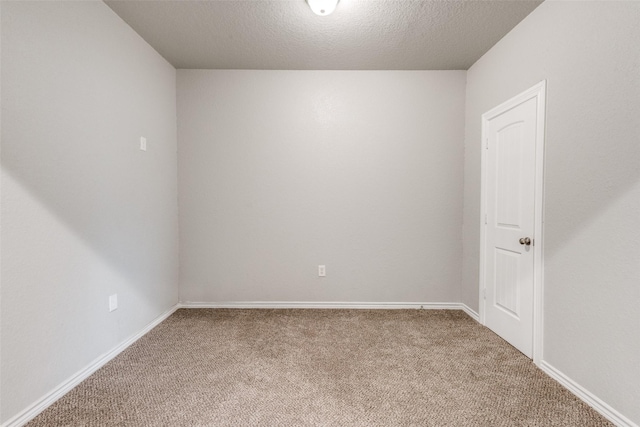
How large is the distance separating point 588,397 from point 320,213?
2.47m

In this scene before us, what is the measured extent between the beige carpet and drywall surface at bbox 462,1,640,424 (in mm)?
310

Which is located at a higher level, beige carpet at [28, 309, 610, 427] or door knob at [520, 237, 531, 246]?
door knob at [520, 237, 531, 246]

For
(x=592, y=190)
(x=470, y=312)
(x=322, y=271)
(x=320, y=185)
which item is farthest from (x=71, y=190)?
(x=470, y=312)

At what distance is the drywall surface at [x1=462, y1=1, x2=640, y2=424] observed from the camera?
5.10 feet

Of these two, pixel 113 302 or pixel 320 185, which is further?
pixel 320 185

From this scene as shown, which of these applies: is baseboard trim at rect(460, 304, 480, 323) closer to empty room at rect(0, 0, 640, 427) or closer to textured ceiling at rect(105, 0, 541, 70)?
empty room at rect(0, 0, 640, 427)

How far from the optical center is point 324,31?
253 cm

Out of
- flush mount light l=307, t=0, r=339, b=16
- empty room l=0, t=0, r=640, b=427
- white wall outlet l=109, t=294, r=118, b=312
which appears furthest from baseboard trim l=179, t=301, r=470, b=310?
flush mount light l=307, t=0, r=339, b=16

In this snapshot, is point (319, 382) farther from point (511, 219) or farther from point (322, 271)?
point (511, 219)

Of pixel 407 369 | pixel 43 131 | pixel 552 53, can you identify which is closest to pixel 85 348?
pixel 43 131

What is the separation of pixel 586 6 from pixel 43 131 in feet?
10.6

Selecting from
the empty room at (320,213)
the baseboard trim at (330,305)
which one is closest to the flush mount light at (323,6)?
the empty room at (320,213)

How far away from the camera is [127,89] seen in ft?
8.18

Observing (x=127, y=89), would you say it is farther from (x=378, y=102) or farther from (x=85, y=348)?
A: (x=378, y=102)
